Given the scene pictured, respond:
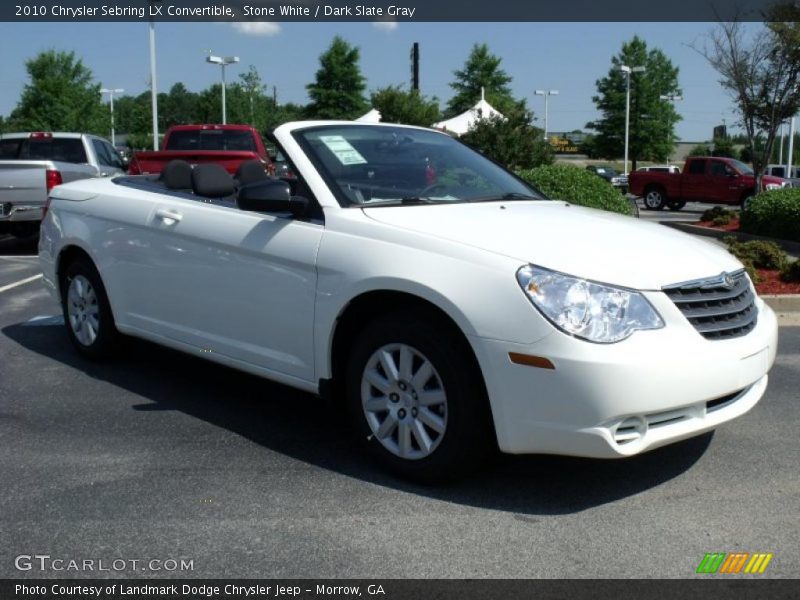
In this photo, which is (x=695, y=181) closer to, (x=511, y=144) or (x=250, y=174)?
(x=511, y=144)

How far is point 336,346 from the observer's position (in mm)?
4363

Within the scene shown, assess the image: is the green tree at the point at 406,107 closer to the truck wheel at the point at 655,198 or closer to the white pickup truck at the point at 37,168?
the truck wheel at the point at 655,198

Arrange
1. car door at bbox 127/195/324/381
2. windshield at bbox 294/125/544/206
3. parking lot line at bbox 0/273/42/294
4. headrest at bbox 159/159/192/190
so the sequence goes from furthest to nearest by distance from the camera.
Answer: parking lot line at bbox 0/273/42/294
headrest at bbox 159/159/192/190
windshield at bbox 294/125/544/206
car door at bbox 127/195/324/381

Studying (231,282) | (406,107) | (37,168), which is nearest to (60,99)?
(406,107)

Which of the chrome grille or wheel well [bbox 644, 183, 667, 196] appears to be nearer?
the chrome grille

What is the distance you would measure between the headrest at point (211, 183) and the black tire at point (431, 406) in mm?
1523

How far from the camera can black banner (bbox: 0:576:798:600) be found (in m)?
3.13

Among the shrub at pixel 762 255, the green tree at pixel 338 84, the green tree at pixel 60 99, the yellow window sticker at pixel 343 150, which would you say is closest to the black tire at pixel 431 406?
the yellow window sticker at pixel 343 150

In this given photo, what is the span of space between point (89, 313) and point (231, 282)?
72.8 inches

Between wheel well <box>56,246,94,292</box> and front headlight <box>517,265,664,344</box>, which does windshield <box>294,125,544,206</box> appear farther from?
wheel well <box>56,246,94,292</box>

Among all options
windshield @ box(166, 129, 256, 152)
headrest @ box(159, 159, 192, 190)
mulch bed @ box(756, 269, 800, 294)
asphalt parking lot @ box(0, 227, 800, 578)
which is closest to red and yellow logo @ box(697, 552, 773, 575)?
asphalt parking lot @ box(0, 227, 800, 578)

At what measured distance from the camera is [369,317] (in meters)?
4.26

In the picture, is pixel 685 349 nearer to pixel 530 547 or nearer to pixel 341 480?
pixel 530 547

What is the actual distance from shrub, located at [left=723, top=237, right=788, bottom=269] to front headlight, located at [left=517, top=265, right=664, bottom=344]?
23.8 feet
